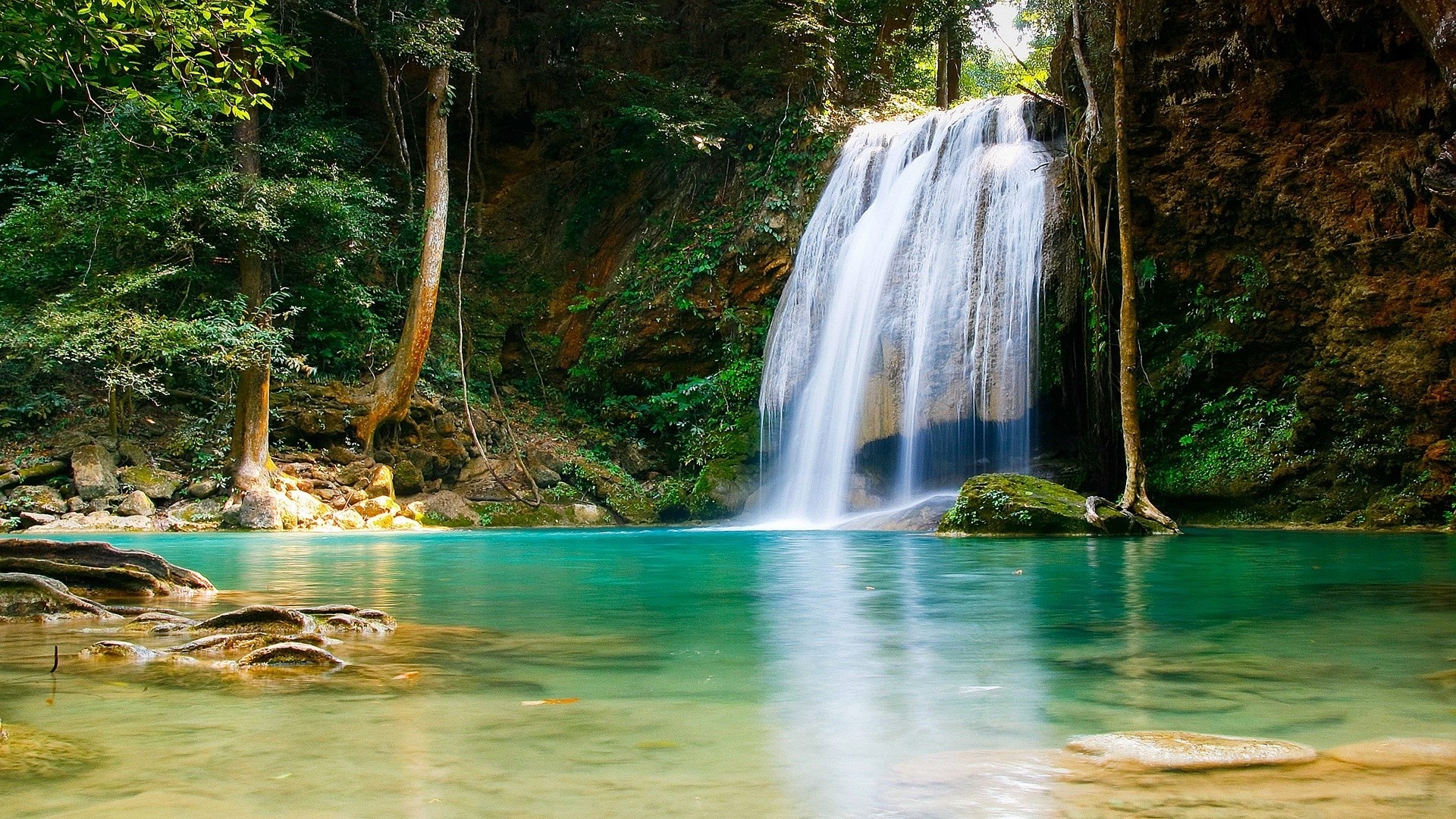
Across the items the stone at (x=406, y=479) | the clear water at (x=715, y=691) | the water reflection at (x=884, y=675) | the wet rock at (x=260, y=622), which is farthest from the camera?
the stone at (x=406, y=479)

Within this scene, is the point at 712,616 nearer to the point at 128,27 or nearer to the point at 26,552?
the point at 26,552

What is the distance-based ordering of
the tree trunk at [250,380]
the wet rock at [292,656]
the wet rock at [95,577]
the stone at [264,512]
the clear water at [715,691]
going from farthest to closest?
the tree trunk at [250,380] → the stone at [264,512] → the wet rock at [95,577] → the wet rock at [292,656] → the clear water at [715,691]

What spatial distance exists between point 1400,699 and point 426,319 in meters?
15.1

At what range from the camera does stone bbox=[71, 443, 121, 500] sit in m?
13.7

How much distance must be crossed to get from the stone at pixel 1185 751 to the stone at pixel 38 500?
14431mm

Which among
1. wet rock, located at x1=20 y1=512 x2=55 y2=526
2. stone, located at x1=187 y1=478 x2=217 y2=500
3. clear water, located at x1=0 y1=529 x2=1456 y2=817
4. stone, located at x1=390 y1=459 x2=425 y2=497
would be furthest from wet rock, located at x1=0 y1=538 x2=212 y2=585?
stone, located at x1=390 y1=459 x2=425 y2=497

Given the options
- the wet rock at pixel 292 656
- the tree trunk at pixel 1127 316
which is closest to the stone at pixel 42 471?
the wet rock at pixel 292 656

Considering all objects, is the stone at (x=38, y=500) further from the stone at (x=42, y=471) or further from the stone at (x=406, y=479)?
the stone at (x=406, y=479)

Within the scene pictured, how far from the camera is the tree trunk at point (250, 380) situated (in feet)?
47.0

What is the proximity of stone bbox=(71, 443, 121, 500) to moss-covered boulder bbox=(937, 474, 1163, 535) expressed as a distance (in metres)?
10.9

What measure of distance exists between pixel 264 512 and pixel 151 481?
201 centimetres

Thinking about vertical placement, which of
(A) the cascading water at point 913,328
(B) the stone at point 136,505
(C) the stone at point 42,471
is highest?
(A) the cascading water at point 913,328

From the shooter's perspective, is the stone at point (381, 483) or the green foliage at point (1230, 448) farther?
the stone at point (381, 483)

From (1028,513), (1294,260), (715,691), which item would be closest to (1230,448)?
(1294,260)
